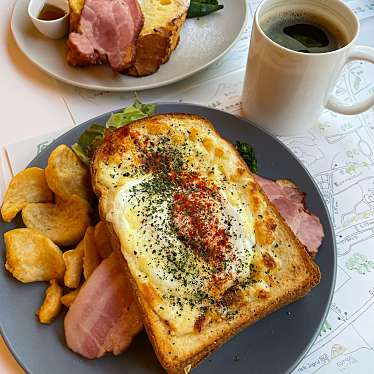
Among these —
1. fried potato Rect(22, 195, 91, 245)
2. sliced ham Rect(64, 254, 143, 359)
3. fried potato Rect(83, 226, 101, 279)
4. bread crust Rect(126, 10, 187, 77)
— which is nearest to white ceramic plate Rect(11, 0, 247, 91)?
bread crust Rect(126, 10, 187, 77)

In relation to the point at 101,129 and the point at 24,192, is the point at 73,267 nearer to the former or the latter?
the point at 24,192

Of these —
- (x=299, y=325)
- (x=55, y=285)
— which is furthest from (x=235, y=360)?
(x=55, y=285)

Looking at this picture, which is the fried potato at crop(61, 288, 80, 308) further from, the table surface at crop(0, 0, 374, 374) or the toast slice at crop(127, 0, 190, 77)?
the toast slice at crop(127, 0, 190, 77)

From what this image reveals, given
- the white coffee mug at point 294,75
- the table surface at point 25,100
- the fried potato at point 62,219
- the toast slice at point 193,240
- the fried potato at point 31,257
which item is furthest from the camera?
the table surface at point 25,100

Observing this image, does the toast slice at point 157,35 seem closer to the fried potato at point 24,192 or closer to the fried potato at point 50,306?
the fried potato at point 24,192

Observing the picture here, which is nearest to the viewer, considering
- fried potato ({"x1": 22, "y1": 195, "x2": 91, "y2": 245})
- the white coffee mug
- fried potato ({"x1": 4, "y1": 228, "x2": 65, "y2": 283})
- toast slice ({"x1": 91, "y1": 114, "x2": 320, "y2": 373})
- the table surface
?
toast slice ({"x1": 91, "y1": 114, "x2": 320, "y2": 373})

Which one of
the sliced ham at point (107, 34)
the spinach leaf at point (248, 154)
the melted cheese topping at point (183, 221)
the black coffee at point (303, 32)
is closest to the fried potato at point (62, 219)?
the melted cheese topping at point (183, 221)
